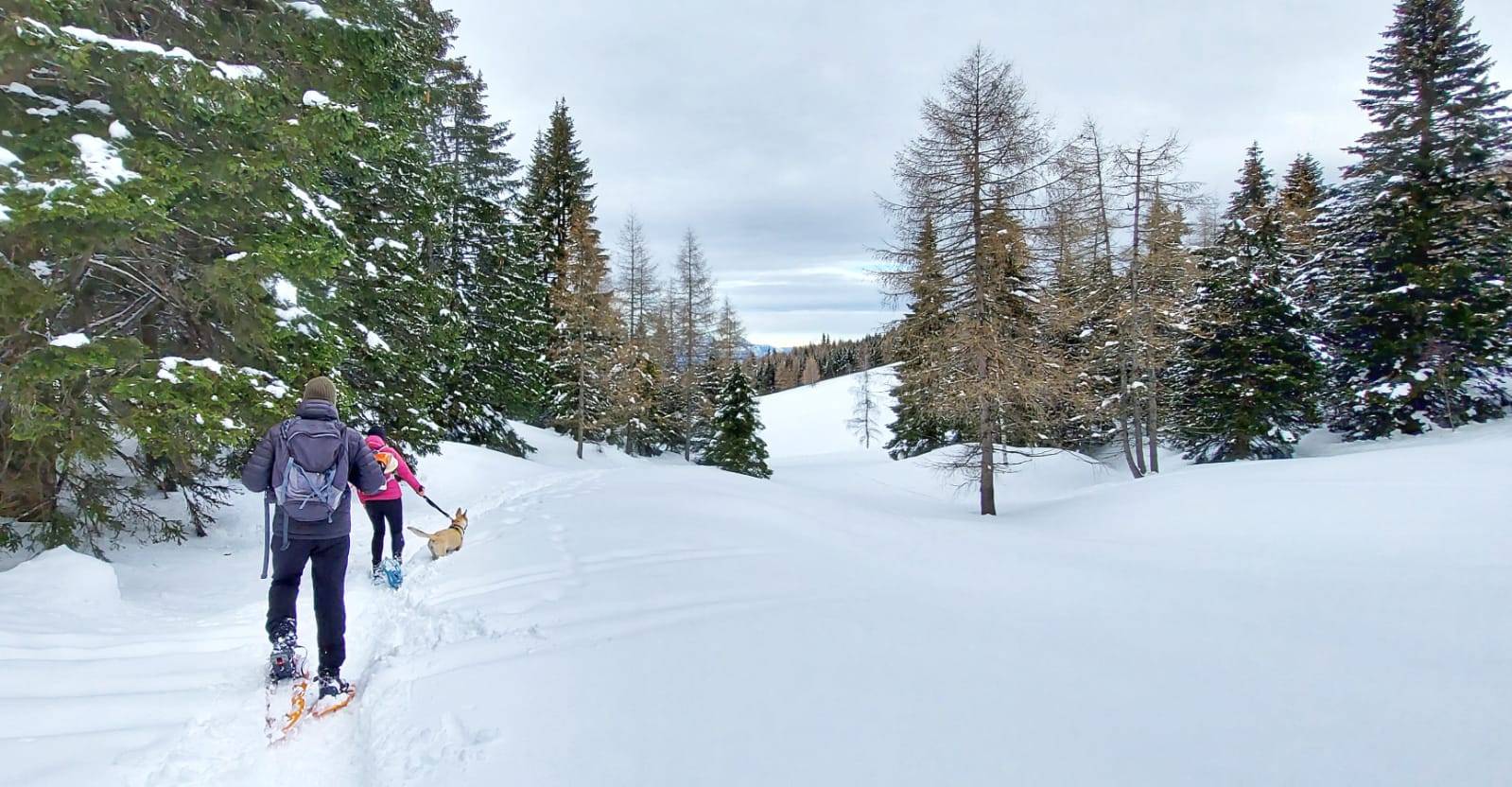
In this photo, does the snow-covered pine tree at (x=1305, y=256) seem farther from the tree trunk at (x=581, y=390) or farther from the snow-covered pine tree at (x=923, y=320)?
the tree trunk at (x=581, y=390)

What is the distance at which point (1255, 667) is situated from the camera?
11.4 feet

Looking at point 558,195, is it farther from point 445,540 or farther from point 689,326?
point 445,540

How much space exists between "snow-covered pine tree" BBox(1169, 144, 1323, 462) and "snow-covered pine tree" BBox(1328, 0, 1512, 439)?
5.33ft

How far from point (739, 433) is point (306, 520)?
2357cm

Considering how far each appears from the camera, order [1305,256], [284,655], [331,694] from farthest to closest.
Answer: [1305,256] < [284,655] < [331,694]

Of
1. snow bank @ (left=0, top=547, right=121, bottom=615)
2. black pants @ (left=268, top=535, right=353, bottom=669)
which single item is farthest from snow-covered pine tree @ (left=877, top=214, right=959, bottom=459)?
snow bank @ (left=0, top=547, right=121, bottom=615)

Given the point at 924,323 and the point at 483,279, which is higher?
the point at 483,279

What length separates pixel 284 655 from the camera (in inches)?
141

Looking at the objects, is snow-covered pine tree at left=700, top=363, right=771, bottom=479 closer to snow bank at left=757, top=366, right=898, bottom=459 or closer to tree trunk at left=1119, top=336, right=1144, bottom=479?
snow bank at left=757, top=366, right=898, bottom=459

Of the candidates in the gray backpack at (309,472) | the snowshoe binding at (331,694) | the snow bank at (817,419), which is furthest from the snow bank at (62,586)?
the snow bank at (817,419)

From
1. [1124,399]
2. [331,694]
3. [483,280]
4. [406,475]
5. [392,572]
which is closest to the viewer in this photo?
[331,694]

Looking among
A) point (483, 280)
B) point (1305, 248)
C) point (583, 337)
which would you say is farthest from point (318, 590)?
point (1305, 248)

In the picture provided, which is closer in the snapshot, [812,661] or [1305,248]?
[812,661]

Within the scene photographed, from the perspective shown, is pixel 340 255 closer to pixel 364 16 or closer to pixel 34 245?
pixel 34 245
